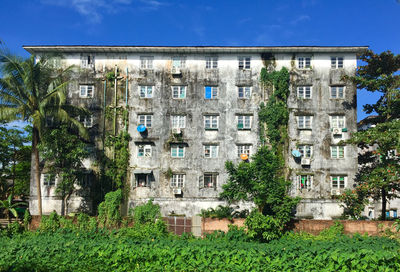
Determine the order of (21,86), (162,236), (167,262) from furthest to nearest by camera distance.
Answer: (21,86)
(162,236)
(167,262)

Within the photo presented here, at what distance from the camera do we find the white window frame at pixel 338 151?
1174 inches

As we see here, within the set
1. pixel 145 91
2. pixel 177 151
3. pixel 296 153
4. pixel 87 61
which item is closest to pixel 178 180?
pixel 177 151

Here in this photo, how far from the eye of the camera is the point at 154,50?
30.6m

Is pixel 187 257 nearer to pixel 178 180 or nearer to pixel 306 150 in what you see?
pixel 178 180

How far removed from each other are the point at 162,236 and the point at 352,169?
1780cm

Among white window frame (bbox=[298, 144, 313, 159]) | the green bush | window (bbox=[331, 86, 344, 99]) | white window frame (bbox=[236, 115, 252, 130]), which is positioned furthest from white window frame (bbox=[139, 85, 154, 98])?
window (bbox=[331, 86, 344, 99])

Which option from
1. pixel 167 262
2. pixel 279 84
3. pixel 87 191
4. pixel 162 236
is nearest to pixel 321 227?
pixel 162 236

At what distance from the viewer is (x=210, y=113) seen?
99.5 feet

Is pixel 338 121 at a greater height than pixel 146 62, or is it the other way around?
pixel 146 62

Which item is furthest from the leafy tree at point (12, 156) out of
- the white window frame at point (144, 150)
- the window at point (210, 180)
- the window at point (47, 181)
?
the window at point (210, 180)

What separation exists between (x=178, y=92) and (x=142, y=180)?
8.26 meters

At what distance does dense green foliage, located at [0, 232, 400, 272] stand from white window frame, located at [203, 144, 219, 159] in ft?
46.5

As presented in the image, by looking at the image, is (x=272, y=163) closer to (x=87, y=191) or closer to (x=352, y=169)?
(x=352, y=169)

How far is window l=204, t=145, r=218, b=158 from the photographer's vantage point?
30109 millimetres
